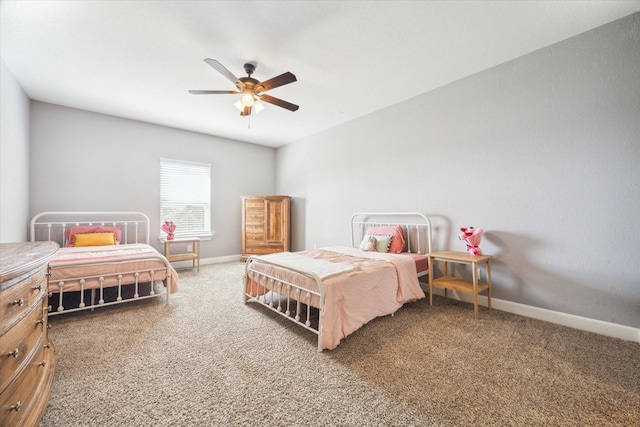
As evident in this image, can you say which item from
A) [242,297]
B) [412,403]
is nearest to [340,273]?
[412,403]

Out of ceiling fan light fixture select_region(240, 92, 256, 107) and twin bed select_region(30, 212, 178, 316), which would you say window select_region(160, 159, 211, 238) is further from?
ceiling fan light fixture select_region(240, 92, 256, 107)

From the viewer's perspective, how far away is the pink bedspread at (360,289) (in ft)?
6.72

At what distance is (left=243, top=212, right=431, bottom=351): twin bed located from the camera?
82.7 inches

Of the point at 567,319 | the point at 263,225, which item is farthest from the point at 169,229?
the point at 567,319

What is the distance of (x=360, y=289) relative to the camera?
2.29 metres

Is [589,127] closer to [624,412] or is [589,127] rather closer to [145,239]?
[624,412]

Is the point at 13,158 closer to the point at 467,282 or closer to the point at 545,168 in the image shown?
the point at 467,282

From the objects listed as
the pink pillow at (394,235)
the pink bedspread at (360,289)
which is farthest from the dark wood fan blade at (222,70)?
the pink pillow at (394,235)

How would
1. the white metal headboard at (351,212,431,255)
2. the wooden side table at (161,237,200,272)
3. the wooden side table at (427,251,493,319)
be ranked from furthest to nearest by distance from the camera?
1. the wooden side table at (161,237,200,272)
2. the white metal headboard at (351,212,431,255)
3. the wooden side table at (427,251,493,319)

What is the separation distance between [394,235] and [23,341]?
339 cm

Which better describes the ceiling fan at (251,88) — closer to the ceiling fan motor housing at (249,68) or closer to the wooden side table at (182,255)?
the ceiling fan motor housing at (249,68)

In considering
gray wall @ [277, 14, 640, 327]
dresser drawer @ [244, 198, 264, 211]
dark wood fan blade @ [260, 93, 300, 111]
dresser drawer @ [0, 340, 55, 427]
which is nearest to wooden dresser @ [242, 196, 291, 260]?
dresser drawer @ [244, 198, 264, 211]

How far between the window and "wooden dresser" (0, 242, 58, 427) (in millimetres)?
3593

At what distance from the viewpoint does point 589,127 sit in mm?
2330
